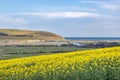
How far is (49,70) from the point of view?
15297 mm

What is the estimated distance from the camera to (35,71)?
51.7 ft

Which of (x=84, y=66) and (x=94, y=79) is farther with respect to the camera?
(x=84, y=66)

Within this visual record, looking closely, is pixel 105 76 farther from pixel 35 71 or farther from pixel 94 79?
pixel 35 71

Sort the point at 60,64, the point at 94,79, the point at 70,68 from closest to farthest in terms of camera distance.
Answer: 1. the point at 94,79
2. the point at 70,68
3. the point at 60,64

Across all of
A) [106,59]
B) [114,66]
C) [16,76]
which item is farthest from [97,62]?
[16,76]

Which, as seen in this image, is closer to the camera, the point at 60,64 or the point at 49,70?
the point at 49,70

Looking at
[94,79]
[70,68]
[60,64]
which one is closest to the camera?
[94,79]

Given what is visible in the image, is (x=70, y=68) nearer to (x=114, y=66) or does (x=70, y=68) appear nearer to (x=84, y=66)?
(x=84, y=66)

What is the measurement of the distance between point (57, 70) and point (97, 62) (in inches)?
64.3

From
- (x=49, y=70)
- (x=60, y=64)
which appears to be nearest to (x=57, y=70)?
(x=49, y=70)

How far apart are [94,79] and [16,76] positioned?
345cm

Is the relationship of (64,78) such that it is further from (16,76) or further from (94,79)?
(16,76)

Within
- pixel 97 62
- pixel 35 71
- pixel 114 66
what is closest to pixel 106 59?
pixel 97 62

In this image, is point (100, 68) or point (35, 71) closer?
point (100, 68)
